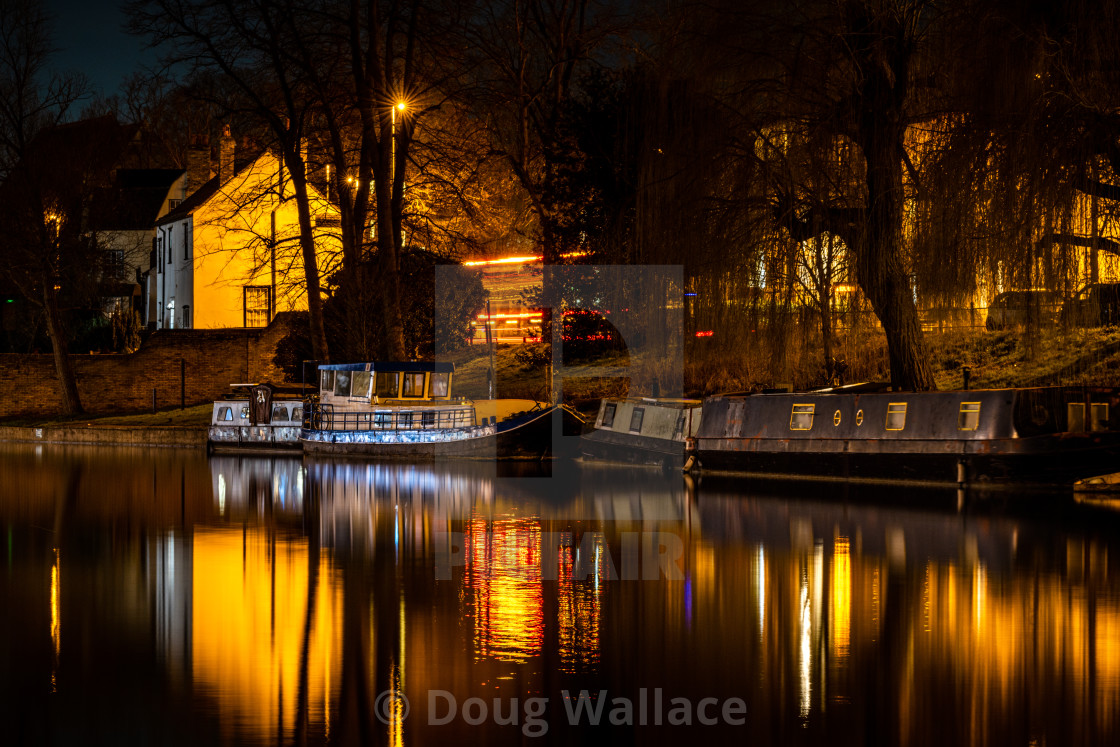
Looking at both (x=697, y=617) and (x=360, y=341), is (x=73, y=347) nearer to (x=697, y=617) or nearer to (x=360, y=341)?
(x=360, y=341)

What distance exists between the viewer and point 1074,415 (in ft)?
70.9

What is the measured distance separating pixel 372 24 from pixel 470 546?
23677 millimetres

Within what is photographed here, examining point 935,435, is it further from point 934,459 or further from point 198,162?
point 198,162

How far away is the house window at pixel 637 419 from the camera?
2856 centimetres

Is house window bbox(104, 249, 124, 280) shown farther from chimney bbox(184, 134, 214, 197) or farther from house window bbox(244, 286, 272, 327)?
house window bbox(244, 286, 272, 327)

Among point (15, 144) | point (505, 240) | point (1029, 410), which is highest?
point (15, 144)

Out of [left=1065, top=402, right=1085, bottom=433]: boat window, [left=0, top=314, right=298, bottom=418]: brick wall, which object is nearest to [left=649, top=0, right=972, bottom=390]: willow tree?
[left=1065, top=402, right=1085, bottom=433]: boat window

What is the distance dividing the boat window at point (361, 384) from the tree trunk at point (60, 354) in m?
17.9

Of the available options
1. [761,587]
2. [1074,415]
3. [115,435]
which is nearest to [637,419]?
[1074,415]

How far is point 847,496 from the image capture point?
2142 centimetres

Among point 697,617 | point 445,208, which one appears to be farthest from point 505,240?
point 697,617

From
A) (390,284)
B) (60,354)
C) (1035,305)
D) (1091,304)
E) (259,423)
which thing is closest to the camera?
(1091,304)

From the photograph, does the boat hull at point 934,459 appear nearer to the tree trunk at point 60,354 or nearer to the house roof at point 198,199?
the tree trunk at point 60,354

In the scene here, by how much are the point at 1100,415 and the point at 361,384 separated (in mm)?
18288
